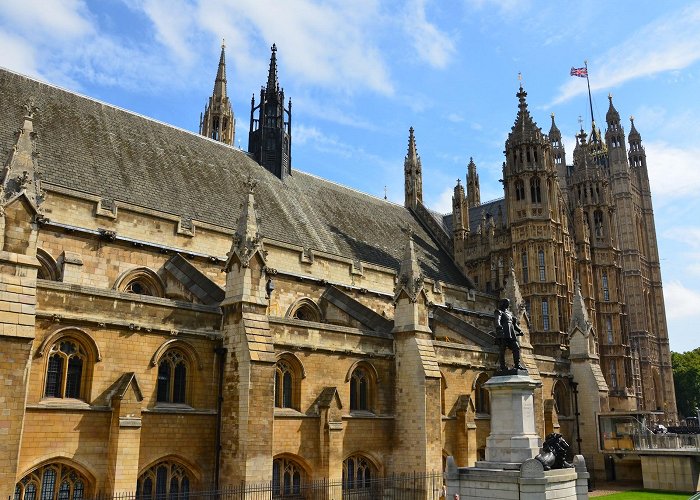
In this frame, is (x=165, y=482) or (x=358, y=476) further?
(x=358, y=476)

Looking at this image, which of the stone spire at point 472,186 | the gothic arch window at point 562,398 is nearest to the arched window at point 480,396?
the gothic arch window at point 562,398

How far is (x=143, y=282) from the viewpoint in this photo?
24.5m

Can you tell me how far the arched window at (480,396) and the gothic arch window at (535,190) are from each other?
15.4 meters

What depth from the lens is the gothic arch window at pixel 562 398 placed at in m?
37.6

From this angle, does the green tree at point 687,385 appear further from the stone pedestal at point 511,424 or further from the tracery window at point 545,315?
the stone pedestal at point 511,424

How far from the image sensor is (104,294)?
64.7 ft

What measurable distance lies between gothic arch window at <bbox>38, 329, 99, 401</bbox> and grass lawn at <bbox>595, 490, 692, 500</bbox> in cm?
2159

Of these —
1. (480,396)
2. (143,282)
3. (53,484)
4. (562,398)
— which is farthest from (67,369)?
(562,398)

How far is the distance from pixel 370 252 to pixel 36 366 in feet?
67.4

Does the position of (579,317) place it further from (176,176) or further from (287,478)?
(176,176)

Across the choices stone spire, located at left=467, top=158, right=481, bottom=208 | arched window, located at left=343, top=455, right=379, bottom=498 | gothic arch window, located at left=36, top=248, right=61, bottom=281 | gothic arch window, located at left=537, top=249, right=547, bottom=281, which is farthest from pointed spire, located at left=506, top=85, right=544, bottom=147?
gothic arch window, located at left=36, top=248, right=61, bottom=281

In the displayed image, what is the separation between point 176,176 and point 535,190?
23764mm

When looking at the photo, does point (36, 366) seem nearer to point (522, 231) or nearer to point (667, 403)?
point (522, 231)

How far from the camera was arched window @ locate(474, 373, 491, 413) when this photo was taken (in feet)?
103
